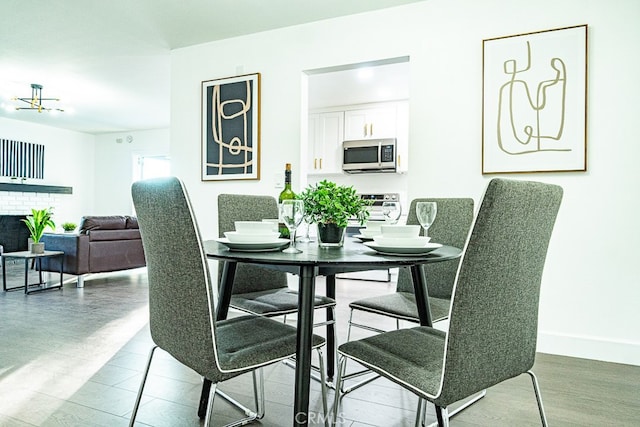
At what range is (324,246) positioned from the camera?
163 centimetres

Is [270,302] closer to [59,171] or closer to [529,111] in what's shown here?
[529,111]

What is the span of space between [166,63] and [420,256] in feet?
13.5

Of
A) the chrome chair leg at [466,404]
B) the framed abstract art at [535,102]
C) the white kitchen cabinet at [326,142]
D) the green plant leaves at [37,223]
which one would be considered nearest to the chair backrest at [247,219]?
the chrome chair leg at [466,404]

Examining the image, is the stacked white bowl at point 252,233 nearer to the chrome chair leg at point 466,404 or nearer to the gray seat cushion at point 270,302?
the gray seat cushion at point 270,302

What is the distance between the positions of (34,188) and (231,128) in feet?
18.4

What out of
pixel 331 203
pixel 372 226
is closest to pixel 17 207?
pixel 372 226

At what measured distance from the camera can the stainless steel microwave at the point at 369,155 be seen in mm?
5449

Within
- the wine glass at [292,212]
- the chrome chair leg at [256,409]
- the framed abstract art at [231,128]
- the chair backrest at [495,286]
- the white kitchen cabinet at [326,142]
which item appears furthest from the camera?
the white kitchen cabinet at [326,142]

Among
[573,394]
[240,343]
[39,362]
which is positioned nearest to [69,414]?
[39,362]

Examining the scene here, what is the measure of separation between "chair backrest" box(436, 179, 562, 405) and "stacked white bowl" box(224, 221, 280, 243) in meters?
0.66

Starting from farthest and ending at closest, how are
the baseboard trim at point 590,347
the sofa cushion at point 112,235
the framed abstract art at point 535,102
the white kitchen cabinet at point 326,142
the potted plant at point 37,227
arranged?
the white kitchen cabinet at point 326,142 < the sofa cushion at point 112,235 < the potted plant at point 37,227 < the framed abstract art at point 535,102 < the baseboard trim at point 590,347

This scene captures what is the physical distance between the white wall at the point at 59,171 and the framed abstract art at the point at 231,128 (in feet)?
17.7

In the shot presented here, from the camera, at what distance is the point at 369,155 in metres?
5.57

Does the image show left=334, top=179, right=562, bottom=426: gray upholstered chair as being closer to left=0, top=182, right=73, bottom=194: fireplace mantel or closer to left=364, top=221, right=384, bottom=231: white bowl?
left=364, top=221, right=384, bottom=231: white bowl
